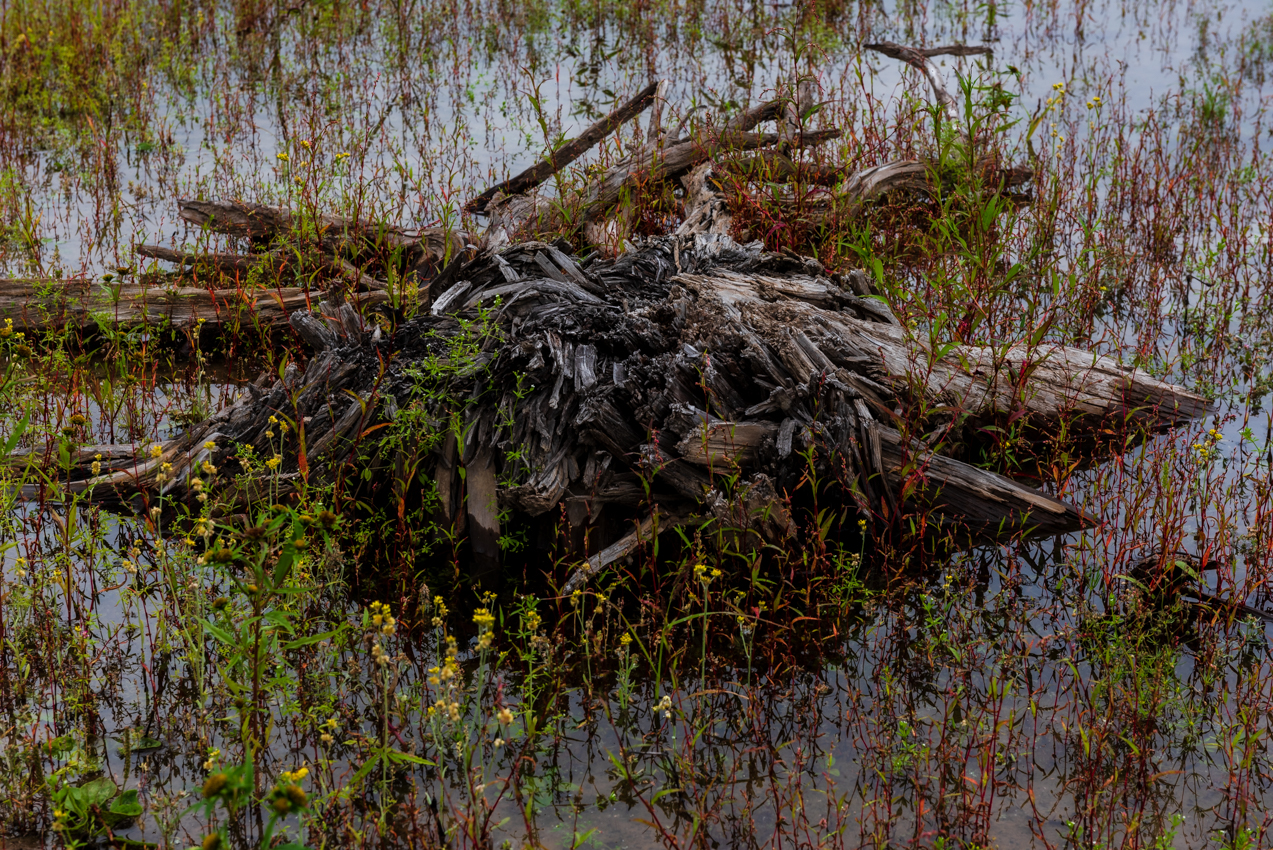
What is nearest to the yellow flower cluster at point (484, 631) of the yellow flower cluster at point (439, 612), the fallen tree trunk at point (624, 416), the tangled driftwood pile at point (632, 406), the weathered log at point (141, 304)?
the yellow flower cluster at point (439, 612)

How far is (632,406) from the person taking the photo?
4328mm

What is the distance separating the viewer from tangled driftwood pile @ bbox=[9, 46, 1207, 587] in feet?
13.8

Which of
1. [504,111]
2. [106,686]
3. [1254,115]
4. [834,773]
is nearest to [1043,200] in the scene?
[1254,115]

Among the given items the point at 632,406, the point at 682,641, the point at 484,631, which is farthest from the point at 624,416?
the point at 484,631

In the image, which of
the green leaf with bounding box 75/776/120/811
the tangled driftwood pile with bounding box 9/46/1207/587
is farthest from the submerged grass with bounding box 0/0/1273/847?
the tangled driftwood pile with bounding box 9/46/1207/587

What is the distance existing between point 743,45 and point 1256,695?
30.5 feet

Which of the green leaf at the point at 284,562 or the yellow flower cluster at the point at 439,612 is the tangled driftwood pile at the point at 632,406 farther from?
the green leaf at the point at 284,562

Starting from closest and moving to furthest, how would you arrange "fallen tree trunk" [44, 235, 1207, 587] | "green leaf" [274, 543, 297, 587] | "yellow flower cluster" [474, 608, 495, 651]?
"green leaf" [274, 543, 297, 587] → "yellow flower cluster" [474, 608, 495, 651] → "fallen tree trunk" [44, 235, 1207, 587]

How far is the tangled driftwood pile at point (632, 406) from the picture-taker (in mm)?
4215

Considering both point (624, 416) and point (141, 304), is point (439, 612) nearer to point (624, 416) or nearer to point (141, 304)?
point (624, 416)

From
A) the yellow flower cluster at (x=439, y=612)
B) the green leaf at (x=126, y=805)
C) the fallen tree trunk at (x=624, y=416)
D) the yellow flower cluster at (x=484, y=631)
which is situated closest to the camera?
the yellow flower cluster at (x=484, y=631)

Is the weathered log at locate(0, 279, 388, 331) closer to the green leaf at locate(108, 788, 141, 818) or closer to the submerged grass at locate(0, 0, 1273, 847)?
the submerged grass at locate(0, 0, 1273, 847)

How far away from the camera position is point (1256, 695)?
3.51 meters

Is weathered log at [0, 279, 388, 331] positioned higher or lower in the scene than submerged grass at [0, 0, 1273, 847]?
higher
